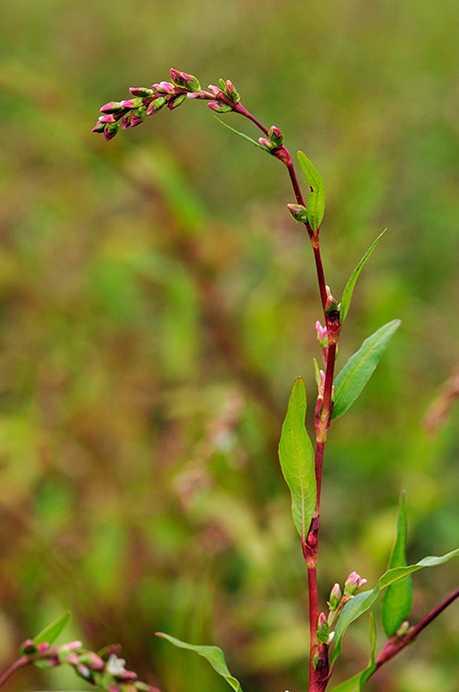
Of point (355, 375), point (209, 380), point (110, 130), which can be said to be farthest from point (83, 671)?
point (209, 380)

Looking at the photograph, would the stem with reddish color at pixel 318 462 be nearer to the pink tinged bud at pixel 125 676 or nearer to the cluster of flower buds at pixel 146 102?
the cluster of flower buds at pixel 146 102

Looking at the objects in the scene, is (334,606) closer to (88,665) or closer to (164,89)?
(88,665)

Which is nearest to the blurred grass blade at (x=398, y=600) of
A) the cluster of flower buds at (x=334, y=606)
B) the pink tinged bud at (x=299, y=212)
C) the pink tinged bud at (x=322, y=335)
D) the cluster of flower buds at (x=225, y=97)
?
the cluster of flower buds at (x=334, y=606)

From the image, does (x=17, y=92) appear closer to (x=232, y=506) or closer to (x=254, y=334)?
(x=254, y=334)

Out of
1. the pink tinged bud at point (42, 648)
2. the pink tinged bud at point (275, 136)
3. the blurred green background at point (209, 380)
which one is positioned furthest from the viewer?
the blurred green background at point (209, 380)

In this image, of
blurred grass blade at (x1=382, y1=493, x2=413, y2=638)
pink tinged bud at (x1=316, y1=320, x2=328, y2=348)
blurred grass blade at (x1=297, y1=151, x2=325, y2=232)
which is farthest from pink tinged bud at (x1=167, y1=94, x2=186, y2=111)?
blurred grass blade at (x1=382, y1=493, x2=413, y2=638)
